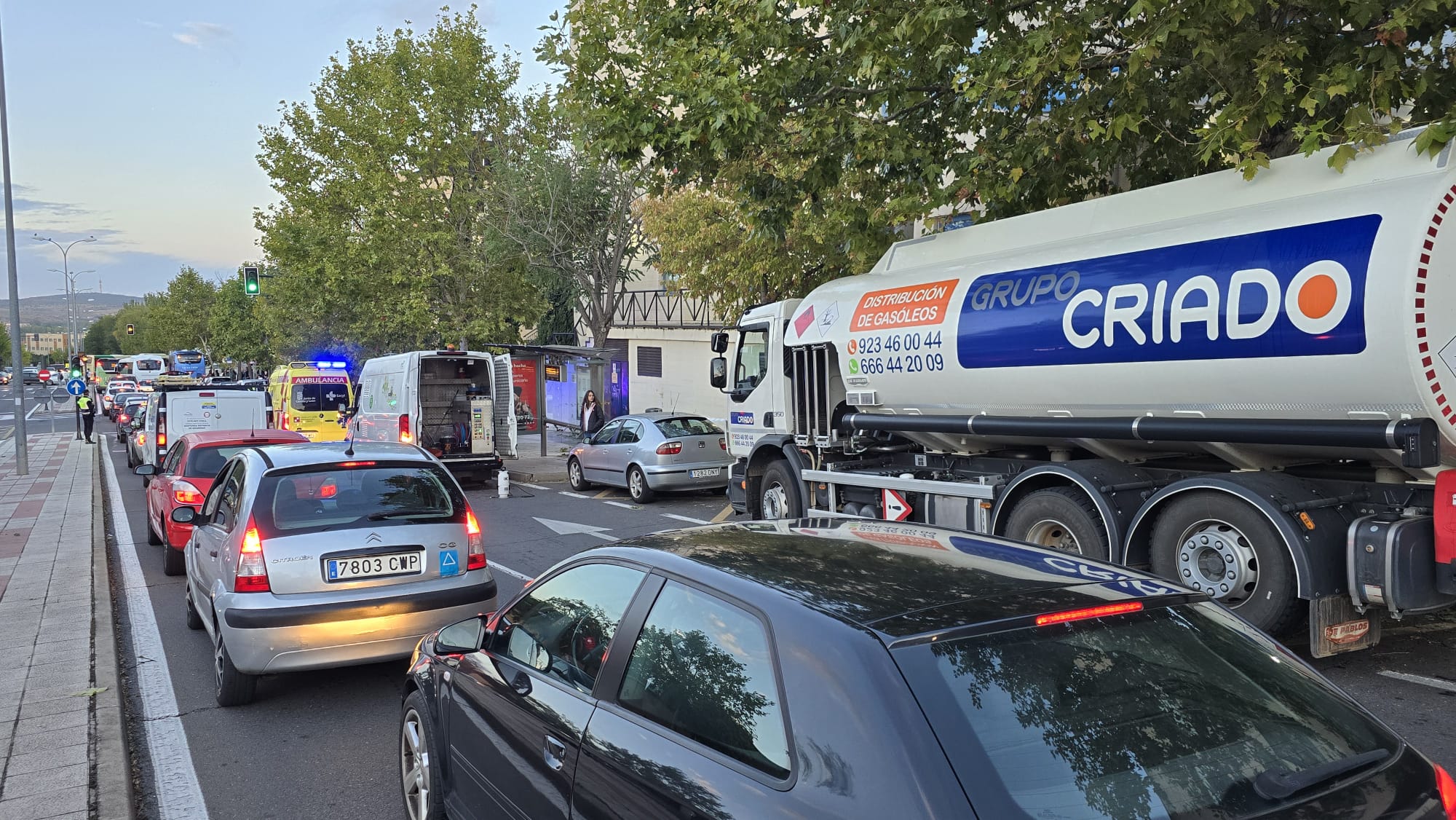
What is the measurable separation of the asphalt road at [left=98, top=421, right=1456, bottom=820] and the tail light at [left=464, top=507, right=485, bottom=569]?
95cm

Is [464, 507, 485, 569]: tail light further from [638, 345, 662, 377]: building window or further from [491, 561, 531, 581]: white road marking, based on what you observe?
[638, 345, 662, 377]: building window

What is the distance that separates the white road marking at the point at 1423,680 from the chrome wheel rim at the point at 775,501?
6.84 meters

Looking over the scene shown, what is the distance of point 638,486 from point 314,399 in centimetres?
987

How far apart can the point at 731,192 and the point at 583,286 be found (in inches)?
355

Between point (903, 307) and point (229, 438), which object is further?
point (229, 438)

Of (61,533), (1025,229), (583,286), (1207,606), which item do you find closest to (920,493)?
(1025,229)

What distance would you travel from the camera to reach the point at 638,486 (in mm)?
16156

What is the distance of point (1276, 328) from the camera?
19.7ft

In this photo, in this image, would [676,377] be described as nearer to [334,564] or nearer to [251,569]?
[334,564]

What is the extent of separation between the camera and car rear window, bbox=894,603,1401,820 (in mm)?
1986

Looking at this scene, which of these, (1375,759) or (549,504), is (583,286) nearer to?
(549,504)

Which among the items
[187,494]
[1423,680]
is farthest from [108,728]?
[1423,680]

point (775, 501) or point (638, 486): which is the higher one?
point (775, 501)

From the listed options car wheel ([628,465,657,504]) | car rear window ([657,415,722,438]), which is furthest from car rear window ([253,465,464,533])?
car rear window ([657,415,722,438])
